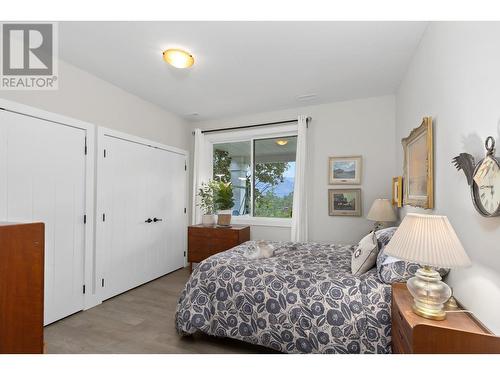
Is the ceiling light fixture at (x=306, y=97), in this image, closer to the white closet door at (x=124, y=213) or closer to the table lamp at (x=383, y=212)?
the table lamp at (x=383, y=212)

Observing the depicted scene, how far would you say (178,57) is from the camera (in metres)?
2.31

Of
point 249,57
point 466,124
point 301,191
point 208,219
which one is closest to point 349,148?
point 301,191

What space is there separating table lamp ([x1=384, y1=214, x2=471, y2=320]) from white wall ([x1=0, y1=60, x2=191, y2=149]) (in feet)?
10.1

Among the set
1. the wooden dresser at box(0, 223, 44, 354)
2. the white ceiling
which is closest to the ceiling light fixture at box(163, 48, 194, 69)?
the white ceiling

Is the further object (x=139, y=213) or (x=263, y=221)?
(x=263, y=221)

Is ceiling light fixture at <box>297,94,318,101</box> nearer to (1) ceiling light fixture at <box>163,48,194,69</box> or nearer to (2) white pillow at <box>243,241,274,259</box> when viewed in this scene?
(1) ceiling light fixture at <box>163,48,194,69</box>

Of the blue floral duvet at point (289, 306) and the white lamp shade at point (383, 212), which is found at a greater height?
the white lamp shade at point (383, 212)

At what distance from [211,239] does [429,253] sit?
297cm

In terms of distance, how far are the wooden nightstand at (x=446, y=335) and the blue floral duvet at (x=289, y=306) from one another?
35 cm

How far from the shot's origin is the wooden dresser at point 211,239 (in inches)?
144

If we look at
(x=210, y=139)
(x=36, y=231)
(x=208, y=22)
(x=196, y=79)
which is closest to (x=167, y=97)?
(x=196, y=79)

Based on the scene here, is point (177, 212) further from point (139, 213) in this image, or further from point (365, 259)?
point (365, 259)

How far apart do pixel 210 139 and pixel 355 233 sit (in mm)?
2789

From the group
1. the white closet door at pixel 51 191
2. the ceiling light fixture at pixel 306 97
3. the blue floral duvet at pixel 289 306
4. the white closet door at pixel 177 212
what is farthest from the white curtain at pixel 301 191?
the white closet door at pixel 51 191
